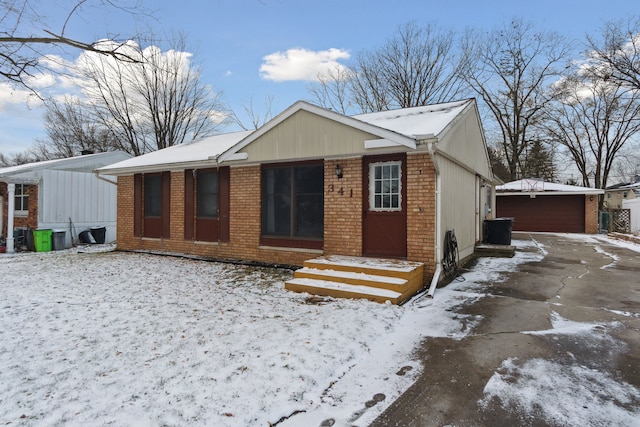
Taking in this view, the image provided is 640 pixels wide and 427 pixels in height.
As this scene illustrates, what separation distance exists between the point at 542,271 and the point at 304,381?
22.1 feet

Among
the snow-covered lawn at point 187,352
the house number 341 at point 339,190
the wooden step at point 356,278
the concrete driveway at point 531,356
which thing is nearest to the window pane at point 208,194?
the snow-covered lawn at point 187,352

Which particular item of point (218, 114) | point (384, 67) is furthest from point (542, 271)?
point (218, 114)

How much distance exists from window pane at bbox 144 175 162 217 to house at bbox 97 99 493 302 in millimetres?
31

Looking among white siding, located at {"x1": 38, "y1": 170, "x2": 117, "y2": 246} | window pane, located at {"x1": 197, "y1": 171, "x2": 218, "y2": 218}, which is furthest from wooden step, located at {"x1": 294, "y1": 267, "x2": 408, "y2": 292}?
white siding, located at {"x1": 38, "y1": 170, "x2": 117, "y2": 246}

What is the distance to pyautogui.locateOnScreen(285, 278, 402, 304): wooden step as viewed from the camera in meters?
5.08

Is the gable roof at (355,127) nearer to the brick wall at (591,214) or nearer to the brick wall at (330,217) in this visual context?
the brick wall at (330,217)

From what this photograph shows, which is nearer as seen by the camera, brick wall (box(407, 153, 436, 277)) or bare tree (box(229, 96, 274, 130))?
brick wall (box(407, 153, 436, 277))

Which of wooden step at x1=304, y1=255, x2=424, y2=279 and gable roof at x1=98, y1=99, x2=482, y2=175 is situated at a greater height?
gable roof at x1=98, y1=99, x2=482, y2=175

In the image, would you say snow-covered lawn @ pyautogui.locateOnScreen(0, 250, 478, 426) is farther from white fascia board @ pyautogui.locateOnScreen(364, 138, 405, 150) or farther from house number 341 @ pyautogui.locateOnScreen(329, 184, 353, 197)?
white fascia board @ pyautogui.locateOnScreen(364, 138, 405, 150)

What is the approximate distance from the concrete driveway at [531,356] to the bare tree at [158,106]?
75.1ft

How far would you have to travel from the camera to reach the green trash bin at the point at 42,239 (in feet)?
41.5

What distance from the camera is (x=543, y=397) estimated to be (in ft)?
8.85

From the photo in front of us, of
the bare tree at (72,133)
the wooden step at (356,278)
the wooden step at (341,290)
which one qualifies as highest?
the bare tree at (72,133)

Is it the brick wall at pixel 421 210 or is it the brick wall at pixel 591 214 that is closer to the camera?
the brick wall at pixel 421 210
